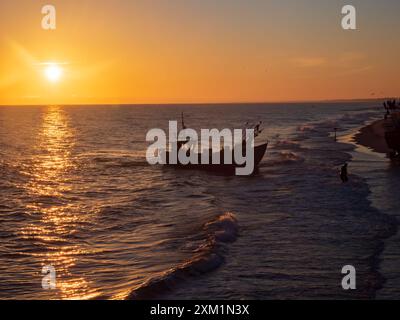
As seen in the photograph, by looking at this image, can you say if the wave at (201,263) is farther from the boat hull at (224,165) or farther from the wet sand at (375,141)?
the wet sand at (375,141)

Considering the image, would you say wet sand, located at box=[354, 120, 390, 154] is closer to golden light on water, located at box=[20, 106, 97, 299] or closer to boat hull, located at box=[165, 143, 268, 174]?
boat hull, located at box=[165, 143, 268, 174]

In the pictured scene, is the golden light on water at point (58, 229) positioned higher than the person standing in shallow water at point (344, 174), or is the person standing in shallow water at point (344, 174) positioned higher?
the person standing in shallow water at point (344, 174)

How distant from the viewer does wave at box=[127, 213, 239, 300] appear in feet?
49.3

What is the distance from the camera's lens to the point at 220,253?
739 inches

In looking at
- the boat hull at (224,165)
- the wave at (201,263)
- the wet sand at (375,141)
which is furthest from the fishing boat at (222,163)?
the wave at (201,263)

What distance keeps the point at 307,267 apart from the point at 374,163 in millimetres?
29875

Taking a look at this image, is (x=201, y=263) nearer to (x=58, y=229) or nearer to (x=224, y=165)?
(x=58, y=229)

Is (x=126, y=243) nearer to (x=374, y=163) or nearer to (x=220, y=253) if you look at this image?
(x=220, y=253)

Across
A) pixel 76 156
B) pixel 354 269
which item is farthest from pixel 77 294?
pixel 76 156

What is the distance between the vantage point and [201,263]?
17.4 meters

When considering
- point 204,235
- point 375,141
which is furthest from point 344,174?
point 375,141

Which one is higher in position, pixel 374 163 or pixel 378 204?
pixel 374 163

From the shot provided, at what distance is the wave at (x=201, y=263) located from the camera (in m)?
15.0
